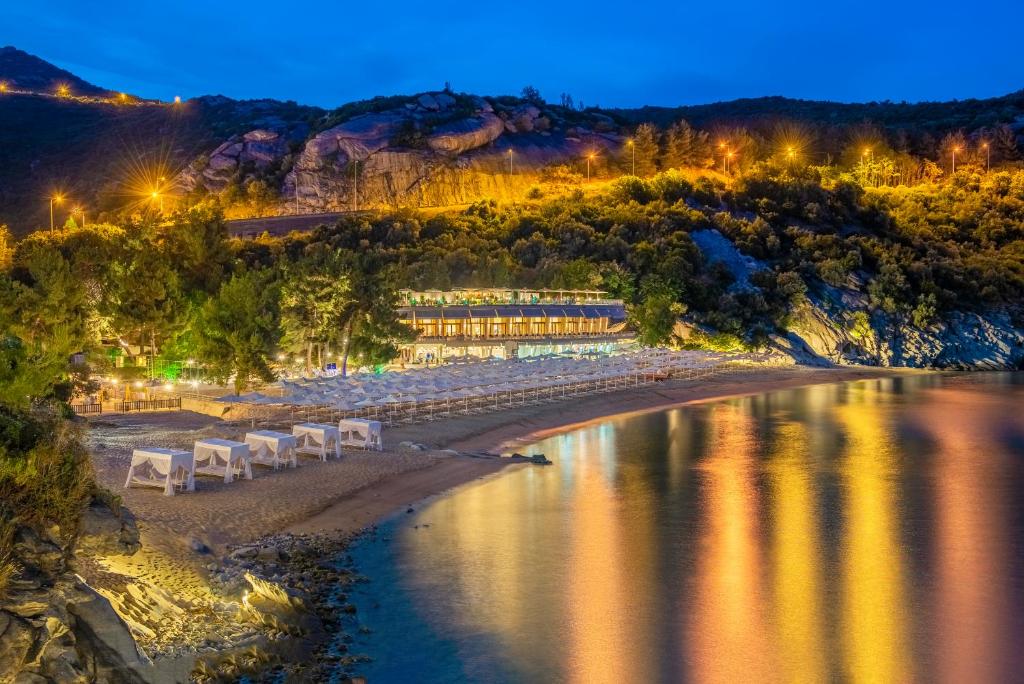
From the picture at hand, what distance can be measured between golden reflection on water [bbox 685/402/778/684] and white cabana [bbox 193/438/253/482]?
9051 mm

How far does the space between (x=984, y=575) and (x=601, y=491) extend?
8.72 m

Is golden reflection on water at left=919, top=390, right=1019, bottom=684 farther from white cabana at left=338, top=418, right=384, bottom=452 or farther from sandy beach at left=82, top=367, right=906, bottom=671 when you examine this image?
white cabana at left=338, top=418, right=384, bottom=452

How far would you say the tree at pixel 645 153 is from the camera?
94.8m

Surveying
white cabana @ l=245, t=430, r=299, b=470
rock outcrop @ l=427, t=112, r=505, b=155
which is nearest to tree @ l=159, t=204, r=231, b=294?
white cabana @ l=245, t=430, r=299, b=470

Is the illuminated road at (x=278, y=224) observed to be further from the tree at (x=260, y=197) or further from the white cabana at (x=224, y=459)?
the white cabana at (x=224, y=459)

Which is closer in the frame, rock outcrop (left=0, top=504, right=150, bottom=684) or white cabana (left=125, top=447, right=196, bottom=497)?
rock outcrop (left=0, top=504, right=150, bottom=684)

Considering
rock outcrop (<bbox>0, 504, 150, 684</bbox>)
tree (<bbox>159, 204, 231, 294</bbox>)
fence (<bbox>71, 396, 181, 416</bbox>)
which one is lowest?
rock outcrop (<bbox>0, 504, 150, 684</bbox>)

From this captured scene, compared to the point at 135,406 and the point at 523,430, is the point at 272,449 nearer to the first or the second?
the point at 135,406

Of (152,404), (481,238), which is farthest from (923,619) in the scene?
(481,238)

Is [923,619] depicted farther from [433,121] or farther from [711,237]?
[433,121]

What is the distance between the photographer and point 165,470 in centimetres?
1756

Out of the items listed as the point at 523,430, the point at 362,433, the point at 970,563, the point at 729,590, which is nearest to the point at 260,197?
the point at 523,430

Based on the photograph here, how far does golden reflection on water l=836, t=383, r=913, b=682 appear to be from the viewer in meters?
12.1

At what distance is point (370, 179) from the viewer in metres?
85.1
